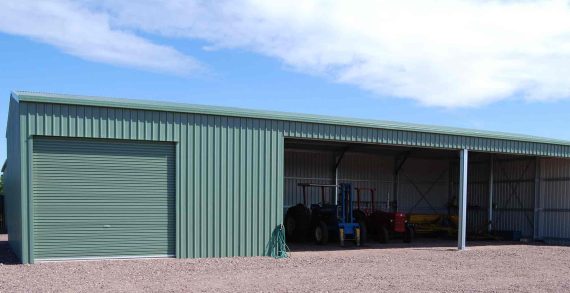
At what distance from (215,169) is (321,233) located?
17.4 feet

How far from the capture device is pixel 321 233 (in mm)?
16297

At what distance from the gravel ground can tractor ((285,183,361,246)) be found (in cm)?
230

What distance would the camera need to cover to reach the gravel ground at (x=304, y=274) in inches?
345

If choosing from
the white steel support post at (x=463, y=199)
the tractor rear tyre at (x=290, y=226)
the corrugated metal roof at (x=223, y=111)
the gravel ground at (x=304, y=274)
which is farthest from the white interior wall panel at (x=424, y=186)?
the gravel ground at (x=304, y=274)

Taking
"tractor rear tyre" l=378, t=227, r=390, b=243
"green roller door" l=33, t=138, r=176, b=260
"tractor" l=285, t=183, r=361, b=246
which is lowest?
"tractor rear tyre" l=378, t=227, r=390, b=243

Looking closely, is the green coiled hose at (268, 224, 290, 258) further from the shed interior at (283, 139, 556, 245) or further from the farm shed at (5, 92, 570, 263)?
the shed interior at (283, 139, 556, 245)

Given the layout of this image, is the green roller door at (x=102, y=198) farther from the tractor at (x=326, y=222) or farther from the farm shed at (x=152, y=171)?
the tractor at (x=326, y=222)

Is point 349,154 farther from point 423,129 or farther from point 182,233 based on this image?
point 182,233

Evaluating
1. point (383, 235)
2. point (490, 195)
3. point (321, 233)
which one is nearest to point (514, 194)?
point (490, 195)

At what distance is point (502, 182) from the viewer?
21.0 m

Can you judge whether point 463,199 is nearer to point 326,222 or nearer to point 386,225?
point 386,225

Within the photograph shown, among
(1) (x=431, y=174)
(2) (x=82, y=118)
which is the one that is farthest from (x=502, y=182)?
(2) (x=82, y=118)

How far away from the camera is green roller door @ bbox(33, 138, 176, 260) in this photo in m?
10.9

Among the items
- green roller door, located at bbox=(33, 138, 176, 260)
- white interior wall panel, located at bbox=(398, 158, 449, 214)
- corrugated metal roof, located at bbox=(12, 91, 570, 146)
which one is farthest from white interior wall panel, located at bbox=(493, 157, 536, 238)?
green roller door, located at bbox=(33, 138, 176, 260)
